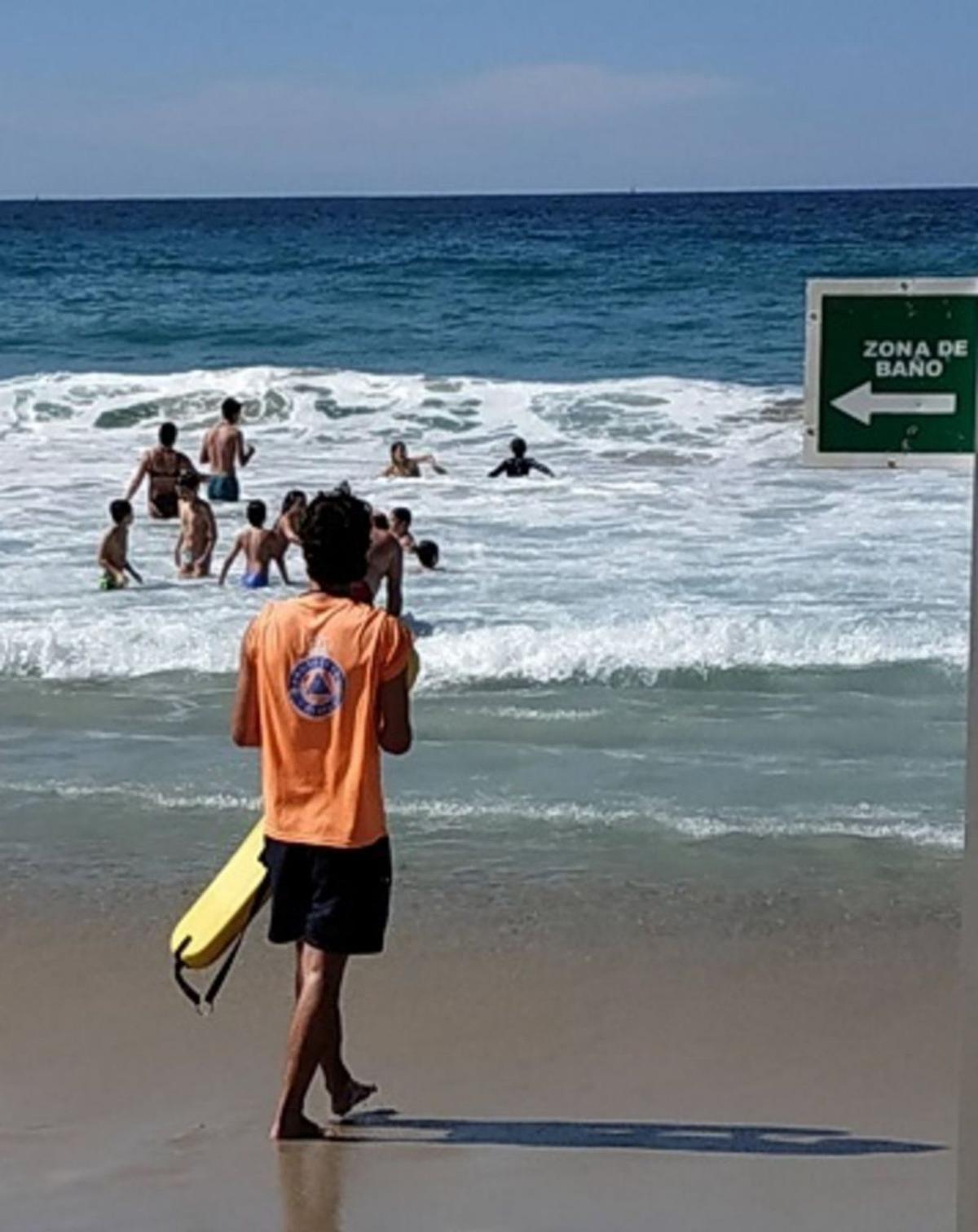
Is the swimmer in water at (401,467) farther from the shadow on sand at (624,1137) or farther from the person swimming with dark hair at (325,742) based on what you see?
the person swimming with dark hair at (325,742)

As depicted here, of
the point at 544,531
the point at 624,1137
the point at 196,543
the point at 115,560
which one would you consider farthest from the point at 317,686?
the point at 544,531

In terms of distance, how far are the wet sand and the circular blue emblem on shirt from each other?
3.21ft

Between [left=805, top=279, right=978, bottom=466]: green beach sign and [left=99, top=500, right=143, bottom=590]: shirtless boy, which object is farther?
[left=99, top=500, right=143, bottom=590]: shirtless boy

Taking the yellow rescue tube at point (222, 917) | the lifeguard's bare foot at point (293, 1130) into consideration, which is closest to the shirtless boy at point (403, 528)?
the yellow rescue tube at point (222, 917)

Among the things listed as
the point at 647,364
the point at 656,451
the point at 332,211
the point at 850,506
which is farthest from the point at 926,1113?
the point at 332,211

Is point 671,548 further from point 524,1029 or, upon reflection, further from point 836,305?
point 836,305

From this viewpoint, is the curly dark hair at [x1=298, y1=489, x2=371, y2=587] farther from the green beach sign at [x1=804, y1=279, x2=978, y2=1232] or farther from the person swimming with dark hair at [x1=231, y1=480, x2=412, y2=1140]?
the green beach sign at [x1=804, y1=279, x2=978, y2=1232]

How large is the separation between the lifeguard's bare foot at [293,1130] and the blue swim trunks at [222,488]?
13.5m

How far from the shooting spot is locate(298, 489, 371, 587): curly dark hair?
473cm

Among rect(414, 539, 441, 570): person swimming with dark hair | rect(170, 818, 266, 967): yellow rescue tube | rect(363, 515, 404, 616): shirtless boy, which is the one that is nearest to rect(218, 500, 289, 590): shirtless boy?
rect(414, 539, 441, 570): person swimming with dark hair

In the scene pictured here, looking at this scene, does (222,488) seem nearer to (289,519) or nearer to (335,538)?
(289,519)

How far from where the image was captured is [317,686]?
477cm

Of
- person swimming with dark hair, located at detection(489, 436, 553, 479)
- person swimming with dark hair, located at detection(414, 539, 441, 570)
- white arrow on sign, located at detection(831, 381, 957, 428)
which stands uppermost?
white arrow on sign, located at detection(831, 381, 957, 428)

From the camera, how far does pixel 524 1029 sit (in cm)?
584
